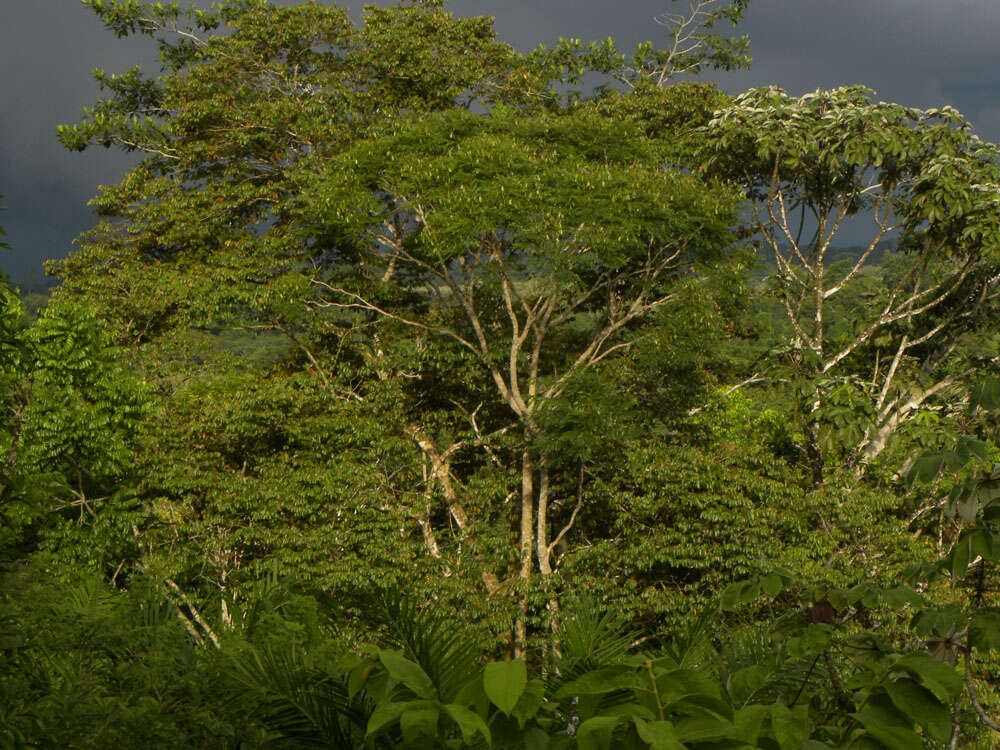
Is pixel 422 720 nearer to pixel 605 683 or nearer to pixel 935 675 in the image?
pixel 605 683

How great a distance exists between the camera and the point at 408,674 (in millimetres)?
1326

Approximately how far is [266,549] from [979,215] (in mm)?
13592

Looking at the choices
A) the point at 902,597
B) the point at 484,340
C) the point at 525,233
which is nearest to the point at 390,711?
the point at 902,597

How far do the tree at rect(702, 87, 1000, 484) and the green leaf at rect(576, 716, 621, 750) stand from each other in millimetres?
11078

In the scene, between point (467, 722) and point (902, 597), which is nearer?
point (467, 722)

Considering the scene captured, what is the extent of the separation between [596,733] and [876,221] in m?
16.2

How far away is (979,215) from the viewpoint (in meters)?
12.5

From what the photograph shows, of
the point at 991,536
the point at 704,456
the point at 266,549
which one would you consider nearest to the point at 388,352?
the point at 266,549

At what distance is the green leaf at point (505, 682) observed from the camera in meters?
1.16

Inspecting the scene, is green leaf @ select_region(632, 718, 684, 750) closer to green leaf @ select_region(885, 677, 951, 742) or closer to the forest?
green leaf @ select_region(885, 677, 951, 742)

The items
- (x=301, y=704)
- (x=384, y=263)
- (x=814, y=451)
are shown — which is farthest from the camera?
(x=384, y=263)

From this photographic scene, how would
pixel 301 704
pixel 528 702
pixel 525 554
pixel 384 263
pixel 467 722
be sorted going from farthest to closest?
pixel 384 263 → pixel 525 554 → pixel 301 704 → pixel 528 702 → pixel 467 722

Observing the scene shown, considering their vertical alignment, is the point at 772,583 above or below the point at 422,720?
below

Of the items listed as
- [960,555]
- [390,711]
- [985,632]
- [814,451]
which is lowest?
[814,451]
